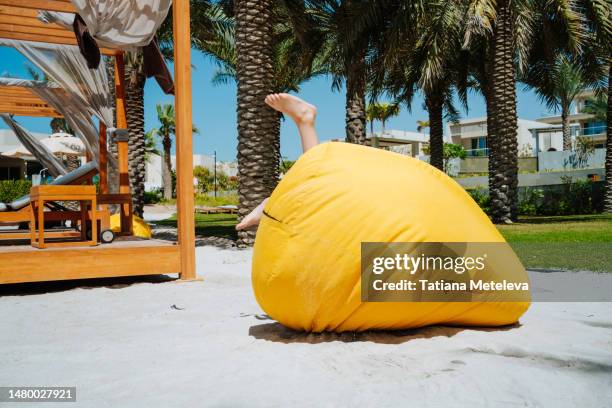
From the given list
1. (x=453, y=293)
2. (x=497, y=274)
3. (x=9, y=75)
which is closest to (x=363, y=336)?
(x=453, y=293)

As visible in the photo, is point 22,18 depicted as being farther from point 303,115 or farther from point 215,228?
point 215,228

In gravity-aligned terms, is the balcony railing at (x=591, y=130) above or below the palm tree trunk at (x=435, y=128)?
above

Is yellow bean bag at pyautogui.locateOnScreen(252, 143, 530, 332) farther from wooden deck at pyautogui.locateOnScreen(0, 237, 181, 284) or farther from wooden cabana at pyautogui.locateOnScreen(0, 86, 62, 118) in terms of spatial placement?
wooden cabana at pyautogui.locateOnScreen(0, 86, 62, 118)

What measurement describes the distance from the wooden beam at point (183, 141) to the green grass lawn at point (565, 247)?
4.52 meters

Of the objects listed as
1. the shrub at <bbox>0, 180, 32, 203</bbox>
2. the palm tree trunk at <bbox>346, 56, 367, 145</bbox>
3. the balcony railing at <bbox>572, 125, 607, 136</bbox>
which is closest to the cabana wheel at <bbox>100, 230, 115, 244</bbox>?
the palm tree trunk at <bbox>346, 56, 367, 145</bbox>

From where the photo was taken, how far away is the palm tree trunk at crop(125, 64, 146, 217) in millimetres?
13547

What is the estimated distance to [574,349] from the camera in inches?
117

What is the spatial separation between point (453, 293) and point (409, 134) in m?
57.3

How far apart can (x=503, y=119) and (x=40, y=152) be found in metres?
12.0

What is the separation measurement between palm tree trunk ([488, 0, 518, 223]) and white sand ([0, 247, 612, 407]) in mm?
10841

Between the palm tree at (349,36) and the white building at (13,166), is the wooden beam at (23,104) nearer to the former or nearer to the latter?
the palm tree at (349,36)

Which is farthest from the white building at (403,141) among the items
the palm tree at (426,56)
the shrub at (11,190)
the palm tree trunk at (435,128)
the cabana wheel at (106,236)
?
the cabana wheel at (106,236)

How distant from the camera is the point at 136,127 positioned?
14133 millimetres

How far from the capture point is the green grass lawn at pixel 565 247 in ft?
22.2
